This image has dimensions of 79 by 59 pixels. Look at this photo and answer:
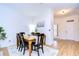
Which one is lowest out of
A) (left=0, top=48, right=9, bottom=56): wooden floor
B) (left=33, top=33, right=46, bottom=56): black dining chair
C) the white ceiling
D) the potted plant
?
(left=0, top=48, right=9, bottom=56): wooden floor

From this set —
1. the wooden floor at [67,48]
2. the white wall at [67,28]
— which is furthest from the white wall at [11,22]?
the white wall at [67,28]

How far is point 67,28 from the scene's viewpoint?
2.52 metres

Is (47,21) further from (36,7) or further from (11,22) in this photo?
(11,22)

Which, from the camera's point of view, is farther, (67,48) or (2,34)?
(67,48)

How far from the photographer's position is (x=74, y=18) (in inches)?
97.0

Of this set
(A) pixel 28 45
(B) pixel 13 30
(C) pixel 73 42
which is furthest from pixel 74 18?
(B) pixel 13 30

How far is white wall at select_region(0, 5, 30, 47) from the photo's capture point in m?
2.32

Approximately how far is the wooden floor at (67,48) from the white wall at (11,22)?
24cm

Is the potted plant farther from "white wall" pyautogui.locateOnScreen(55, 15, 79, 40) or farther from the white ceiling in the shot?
"white wall" pyautogui.locateOnScreen(55, 15, 79, 40)

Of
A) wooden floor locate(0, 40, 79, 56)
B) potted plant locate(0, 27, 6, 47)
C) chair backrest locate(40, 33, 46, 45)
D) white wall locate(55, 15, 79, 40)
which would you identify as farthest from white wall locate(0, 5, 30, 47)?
white wall locate(55, 15, 79, 40)

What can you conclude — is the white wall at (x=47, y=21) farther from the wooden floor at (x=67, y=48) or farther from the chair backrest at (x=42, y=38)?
the wooden floor at (x=67, y=48)

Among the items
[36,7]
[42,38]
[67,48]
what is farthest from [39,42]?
[36,7]

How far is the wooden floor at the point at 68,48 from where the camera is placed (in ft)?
7.78

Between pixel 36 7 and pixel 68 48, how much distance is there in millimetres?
1163
